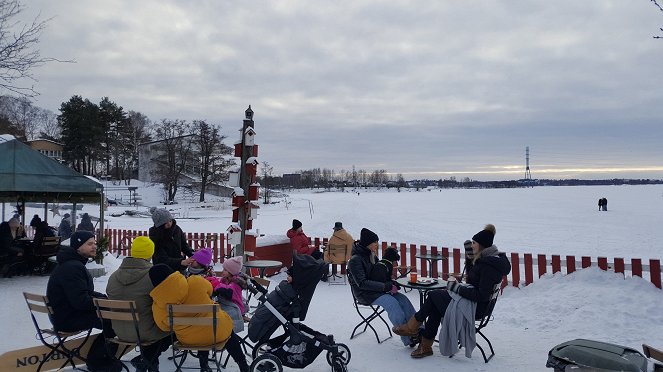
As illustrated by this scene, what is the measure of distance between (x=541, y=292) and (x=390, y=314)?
3.86 meters

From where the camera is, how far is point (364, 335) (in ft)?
21.6

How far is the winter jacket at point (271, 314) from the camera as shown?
5.01m

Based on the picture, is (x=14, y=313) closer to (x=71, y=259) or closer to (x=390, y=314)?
(x=71, y=259)

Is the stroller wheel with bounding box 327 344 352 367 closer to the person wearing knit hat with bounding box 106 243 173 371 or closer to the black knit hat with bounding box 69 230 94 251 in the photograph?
the person wearing knit hat with bounding box 106 243 173 371

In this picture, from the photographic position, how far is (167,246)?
7297 mm

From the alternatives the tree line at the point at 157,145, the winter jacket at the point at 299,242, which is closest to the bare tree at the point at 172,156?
the tree line at the point at 157,145

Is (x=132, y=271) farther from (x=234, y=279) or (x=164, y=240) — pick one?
(x=164, y=240)

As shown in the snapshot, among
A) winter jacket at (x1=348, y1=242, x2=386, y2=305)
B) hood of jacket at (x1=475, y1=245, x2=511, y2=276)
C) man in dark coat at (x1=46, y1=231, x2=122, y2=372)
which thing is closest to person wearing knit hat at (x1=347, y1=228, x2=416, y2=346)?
winter jacket at (x1=348, y1=242, x2=386, y2=305)

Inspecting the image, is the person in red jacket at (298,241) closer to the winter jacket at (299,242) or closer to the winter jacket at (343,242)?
the winter jacket at (299,242)

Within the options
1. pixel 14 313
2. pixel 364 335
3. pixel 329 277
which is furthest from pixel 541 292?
pixel 14 313

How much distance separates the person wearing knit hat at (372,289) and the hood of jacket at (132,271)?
8.46ft

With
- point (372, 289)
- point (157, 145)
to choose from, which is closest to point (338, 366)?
point (372, 289)

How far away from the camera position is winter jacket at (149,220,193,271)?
23.0 ft

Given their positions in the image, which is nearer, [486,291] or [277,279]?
[486,291]
